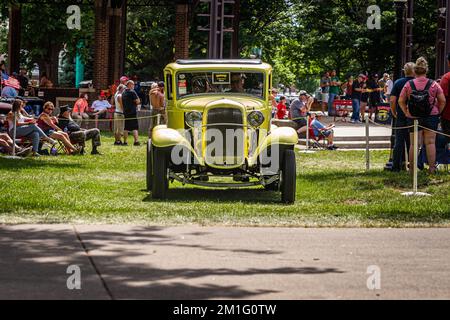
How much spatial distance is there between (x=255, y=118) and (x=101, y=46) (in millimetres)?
23477

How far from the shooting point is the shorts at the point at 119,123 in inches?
1118

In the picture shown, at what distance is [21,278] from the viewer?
9.05 m

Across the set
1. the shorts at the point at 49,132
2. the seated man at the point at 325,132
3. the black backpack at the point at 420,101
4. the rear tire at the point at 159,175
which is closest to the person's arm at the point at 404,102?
the black backpack at the point at 420,101

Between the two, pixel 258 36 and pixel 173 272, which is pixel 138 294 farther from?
pixel 258 36

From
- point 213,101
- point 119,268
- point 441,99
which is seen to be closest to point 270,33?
point 441,99

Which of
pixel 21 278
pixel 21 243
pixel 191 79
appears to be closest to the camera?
pixel 21 278

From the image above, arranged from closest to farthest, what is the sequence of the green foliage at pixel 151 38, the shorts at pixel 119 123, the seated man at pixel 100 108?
the shorts at pixel 119 123 → the seated man at pixel 100 108 → the green foliage at pixel 151 38

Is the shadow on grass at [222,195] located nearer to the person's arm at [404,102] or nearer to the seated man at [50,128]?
the person's arm at [404,102]

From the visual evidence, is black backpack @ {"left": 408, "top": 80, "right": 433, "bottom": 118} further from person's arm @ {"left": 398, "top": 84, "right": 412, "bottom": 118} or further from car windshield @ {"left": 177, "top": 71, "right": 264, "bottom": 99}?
car windshield @ {"left": 177, "top": 71, "right": 264, "bottom": 99}

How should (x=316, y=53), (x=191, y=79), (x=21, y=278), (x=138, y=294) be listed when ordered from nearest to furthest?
(x=138, y=294), (x=21, y=278), (x=191, y=79), (x=316, y=53)

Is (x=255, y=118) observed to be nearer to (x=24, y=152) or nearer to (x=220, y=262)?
(x=220, y=262)

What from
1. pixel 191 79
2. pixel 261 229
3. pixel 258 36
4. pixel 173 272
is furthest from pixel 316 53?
pixel 173 272

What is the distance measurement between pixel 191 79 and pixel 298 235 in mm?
5782

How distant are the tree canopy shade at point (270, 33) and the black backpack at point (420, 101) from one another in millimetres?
26981
